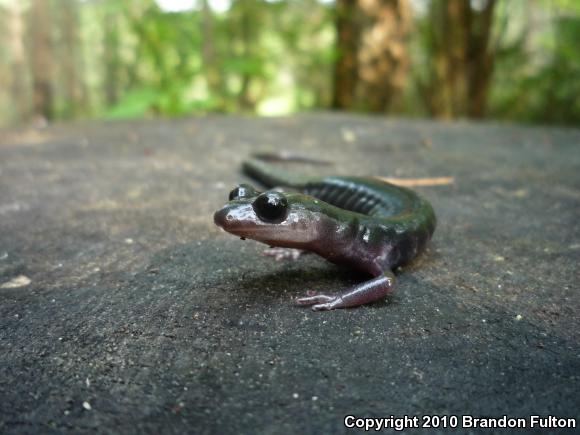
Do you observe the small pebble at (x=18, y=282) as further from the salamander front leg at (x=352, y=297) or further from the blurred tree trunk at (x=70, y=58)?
the blurred tree trunk at (x=70, y=58)

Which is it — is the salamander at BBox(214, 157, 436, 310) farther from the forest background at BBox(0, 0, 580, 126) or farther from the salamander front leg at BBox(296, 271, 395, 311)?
the forest background at BBox(0, 0, 580, 126)

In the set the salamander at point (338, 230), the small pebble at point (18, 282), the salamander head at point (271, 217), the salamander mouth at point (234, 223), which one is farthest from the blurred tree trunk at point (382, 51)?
the small pebble at point (18, 282)

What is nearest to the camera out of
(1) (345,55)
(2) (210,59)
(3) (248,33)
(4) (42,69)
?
(1) (345,55)

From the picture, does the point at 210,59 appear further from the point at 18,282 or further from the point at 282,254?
the point at 18,282

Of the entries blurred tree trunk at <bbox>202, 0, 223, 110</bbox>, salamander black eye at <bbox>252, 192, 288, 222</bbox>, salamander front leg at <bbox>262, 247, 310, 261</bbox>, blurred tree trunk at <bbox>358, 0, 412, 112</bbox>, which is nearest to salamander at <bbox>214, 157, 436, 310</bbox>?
salamander black eye at <bbox>252, 192, 288, 222</bbox>

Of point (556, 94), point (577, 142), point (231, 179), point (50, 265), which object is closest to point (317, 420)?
point (50, 265)

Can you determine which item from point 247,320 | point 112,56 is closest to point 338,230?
point 247,320
